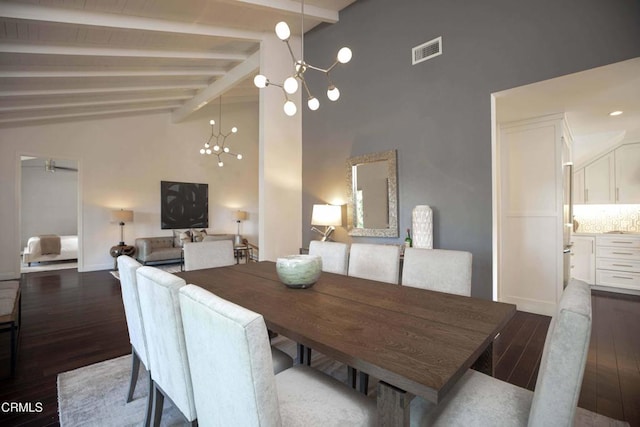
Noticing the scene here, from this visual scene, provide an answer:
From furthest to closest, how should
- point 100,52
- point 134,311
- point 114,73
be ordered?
point 114,73, point 100,52, point 134,311

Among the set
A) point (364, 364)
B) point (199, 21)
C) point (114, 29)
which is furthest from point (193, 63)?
point (364, 364)

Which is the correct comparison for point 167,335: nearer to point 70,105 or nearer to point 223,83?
point 223,83

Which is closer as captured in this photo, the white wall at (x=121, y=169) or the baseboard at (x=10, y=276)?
the baseboard at (x=10, y=276)

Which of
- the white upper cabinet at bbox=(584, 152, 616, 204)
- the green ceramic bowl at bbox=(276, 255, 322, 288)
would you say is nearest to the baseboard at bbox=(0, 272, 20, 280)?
the green ceramic bowl at bbox=(276, 255, 322, 288)

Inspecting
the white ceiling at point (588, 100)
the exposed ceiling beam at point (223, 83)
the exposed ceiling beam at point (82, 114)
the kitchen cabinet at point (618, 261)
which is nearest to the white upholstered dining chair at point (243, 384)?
the white ceiling at point (588, 100)

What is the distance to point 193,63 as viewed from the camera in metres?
4.82

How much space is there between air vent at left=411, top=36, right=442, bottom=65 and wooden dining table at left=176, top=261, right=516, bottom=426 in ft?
8.65

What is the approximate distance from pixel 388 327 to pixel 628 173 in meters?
5.56

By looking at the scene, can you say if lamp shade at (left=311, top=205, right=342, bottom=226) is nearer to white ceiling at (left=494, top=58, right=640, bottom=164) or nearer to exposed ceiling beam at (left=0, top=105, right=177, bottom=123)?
white ceiling at (left=494, top=58, right=640, bottom=164)

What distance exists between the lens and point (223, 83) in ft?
17.5

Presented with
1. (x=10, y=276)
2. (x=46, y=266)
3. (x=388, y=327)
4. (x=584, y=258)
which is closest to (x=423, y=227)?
(x=388, y=327)

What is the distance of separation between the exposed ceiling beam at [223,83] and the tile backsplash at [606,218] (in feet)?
19.6

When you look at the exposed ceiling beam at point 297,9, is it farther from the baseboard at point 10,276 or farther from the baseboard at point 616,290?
the baseboard at point 10,276

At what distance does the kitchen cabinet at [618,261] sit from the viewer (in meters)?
4.18
